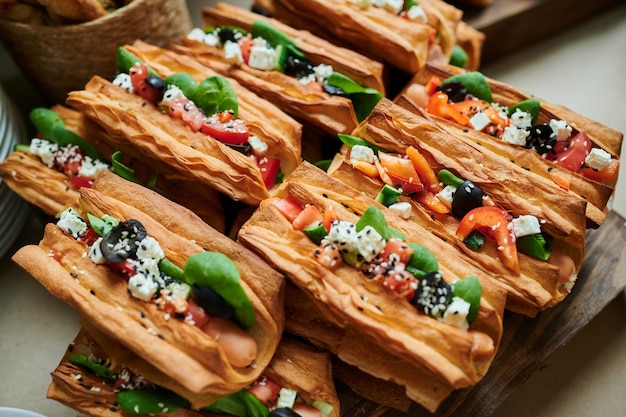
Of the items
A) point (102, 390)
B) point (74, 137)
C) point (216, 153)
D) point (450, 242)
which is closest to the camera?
point (102, 390)

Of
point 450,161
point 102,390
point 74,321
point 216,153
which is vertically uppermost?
point 450,161

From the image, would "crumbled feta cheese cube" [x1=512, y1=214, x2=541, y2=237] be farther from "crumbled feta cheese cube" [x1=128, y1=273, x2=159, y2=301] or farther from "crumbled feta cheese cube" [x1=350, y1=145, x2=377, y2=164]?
"crumbled feta cheese cube" [x1=128, y1=273, x2=159, y2=301]

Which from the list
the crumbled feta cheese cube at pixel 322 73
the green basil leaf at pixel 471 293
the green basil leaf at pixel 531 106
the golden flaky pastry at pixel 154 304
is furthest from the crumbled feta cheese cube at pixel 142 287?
the green basil leaf at pixel 531 106

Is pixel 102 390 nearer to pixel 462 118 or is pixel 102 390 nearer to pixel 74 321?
pixel 74 321

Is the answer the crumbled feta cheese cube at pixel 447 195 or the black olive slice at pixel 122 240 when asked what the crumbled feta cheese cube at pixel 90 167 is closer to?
the black olive slice at pixel 122 240

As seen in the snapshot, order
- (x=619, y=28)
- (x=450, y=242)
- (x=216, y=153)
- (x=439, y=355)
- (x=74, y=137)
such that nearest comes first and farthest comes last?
1. (x=439, y=355)
2. (x=450, y=242)
3. (x=216, y=153)
4. (x=74, y=137)
5. (x=619, y=28)

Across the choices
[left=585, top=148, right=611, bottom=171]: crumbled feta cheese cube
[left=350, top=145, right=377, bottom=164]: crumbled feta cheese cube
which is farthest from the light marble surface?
[left=350, top=145, right=377, bottom=164]: crumbled feta cheese cube

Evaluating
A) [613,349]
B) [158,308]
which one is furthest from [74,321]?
[613,349]
